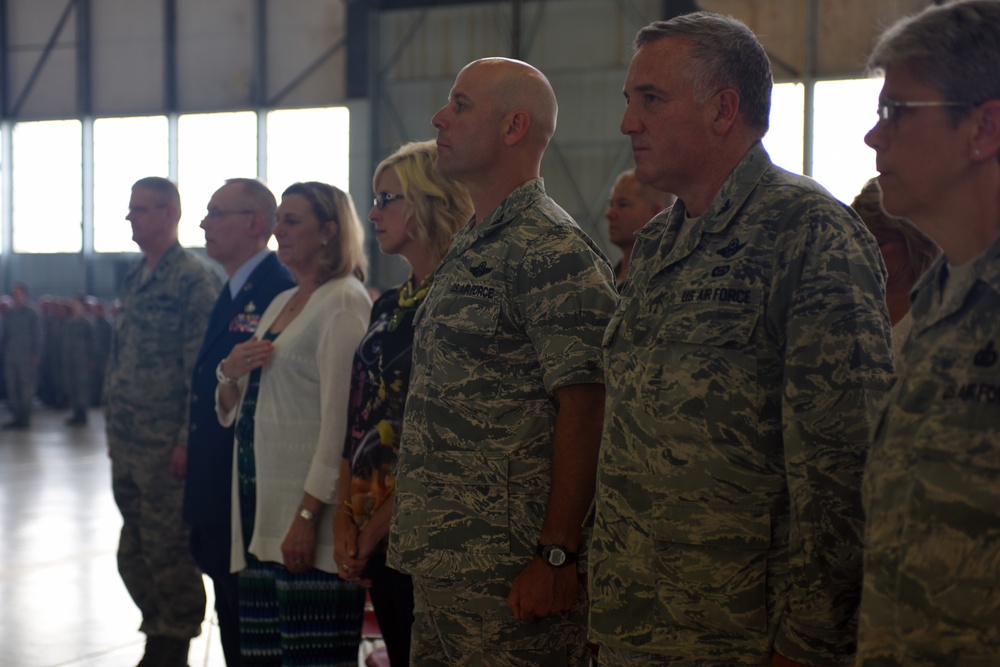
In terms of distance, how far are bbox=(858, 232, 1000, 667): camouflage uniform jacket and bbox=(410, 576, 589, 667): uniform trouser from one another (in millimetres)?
834

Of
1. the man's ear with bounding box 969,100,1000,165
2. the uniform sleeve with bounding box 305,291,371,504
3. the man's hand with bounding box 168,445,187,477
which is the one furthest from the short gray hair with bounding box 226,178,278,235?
the man's ear with bounding box 969,100,1000,165

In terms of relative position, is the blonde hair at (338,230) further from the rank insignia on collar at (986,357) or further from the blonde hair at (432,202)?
the rank insignia on collar at (986,357)

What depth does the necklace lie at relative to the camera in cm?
245

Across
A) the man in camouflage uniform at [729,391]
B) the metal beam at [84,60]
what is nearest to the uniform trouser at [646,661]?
the man in camouflage uniform at [729,391]

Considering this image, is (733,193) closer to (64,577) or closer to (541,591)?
(541,591)

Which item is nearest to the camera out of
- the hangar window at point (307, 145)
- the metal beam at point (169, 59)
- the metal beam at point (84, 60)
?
the hangar window at point (307, 145)

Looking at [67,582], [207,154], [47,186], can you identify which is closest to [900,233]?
[67,582]

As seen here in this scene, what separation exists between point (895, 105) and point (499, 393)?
92 cm

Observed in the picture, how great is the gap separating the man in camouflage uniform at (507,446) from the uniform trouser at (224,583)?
3.99 feet

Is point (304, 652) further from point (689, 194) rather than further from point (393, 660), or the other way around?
point (689, 194)

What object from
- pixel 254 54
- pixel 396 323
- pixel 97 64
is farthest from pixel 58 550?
pixel 97 64

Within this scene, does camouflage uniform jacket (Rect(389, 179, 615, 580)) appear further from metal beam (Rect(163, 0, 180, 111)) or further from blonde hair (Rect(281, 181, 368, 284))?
metal beam (Rect(163, 0, 180, 111))

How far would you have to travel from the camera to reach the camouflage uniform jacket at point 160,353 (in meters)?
3.81

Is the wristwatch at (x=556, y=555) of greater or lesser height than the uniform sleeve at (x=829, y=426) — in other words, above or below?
below
